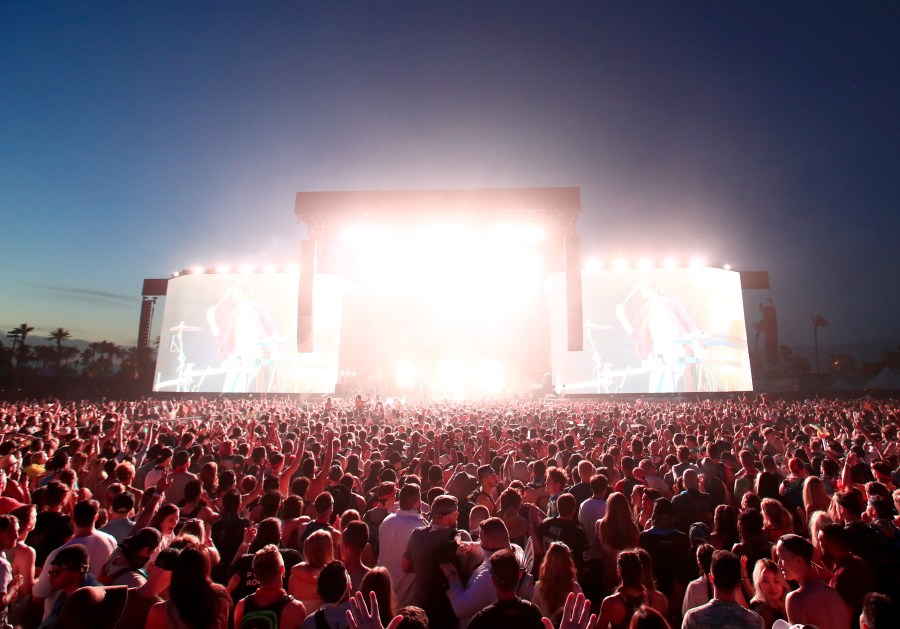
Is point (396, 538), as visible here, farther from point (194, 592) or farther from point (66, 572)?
point (66, 572)

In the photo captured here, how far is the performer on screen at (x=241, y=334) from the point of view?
83.9ft

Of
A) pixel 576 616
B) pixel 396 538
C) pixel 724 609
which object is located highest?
pixel 576 616

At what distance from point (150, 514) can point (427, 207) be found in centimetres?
1369

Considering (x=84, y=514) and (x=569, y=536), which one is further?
(x=569, y=536)

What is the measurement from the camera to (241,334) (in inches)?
1017

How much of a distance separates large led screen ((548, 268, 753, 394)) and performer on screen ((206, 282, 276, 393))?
16.1m

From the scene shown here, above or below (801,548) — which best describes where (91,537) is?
below

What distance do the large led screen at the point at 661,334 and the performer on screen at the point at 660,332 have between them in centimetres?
5

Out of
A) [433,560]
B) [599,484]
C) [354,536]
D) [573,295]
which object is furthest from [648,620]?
[573,295]

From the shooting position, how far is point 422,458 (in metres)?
7.39

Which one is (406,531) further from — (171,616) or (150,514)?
(150,514)

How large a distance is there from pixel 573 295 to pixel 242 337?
17773 millimetres

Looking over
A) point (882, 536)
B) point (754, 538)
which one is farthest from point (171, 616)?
point (882, 536)

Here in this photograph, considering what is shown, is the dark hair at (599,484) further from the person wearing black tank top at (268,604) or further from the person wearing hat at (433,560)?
the person wearing black tank top at (268,604)
